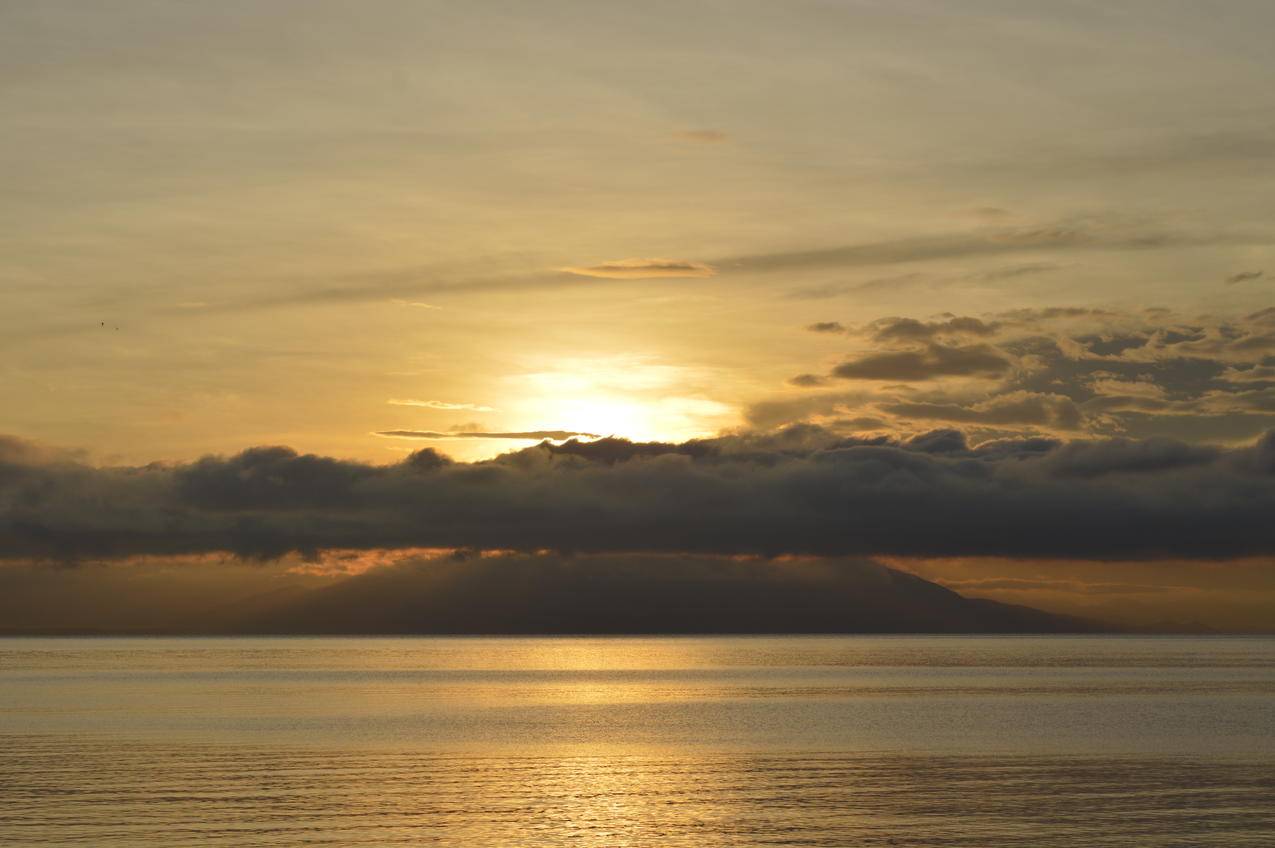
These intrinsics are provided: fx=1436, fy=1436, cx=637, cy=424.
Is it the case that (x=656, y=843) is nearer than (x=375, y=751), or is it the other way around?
(x=656, y=843)

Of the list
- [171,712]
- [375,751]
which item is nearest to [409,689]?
[171,712]

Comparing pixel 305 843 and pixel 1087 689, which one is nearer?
pixel 305 843

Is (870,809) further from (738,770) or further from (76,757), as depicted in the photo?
(76,757)

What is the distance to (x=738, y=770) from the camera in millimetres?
83812

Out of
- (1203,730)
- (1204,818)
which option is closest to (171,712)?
(1203,730)

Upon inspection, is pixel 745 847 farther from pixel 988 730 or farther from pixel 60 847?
pixel 988 730

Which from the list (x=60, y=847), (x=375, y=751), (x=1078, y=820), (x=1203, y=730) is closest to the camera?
(x=60, y=847)

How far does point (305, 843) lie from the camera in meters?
56.2

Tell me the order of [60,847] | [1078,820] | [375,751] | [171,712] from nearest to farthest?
[60,847], [1078,820], [375,751], [171,712]

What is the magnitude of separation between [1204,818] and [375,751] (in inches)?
2107

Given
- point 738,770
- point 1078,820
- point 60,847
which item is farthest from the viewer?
point 738,770

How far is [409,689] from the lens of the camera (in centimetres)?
19588

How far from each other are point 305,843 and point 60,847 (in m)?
9.10

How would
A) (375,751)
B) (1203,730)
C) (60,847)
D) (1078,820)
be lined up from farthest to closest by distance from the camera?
(1203,730)
(375,751)
(1078,820)
(60,847)
